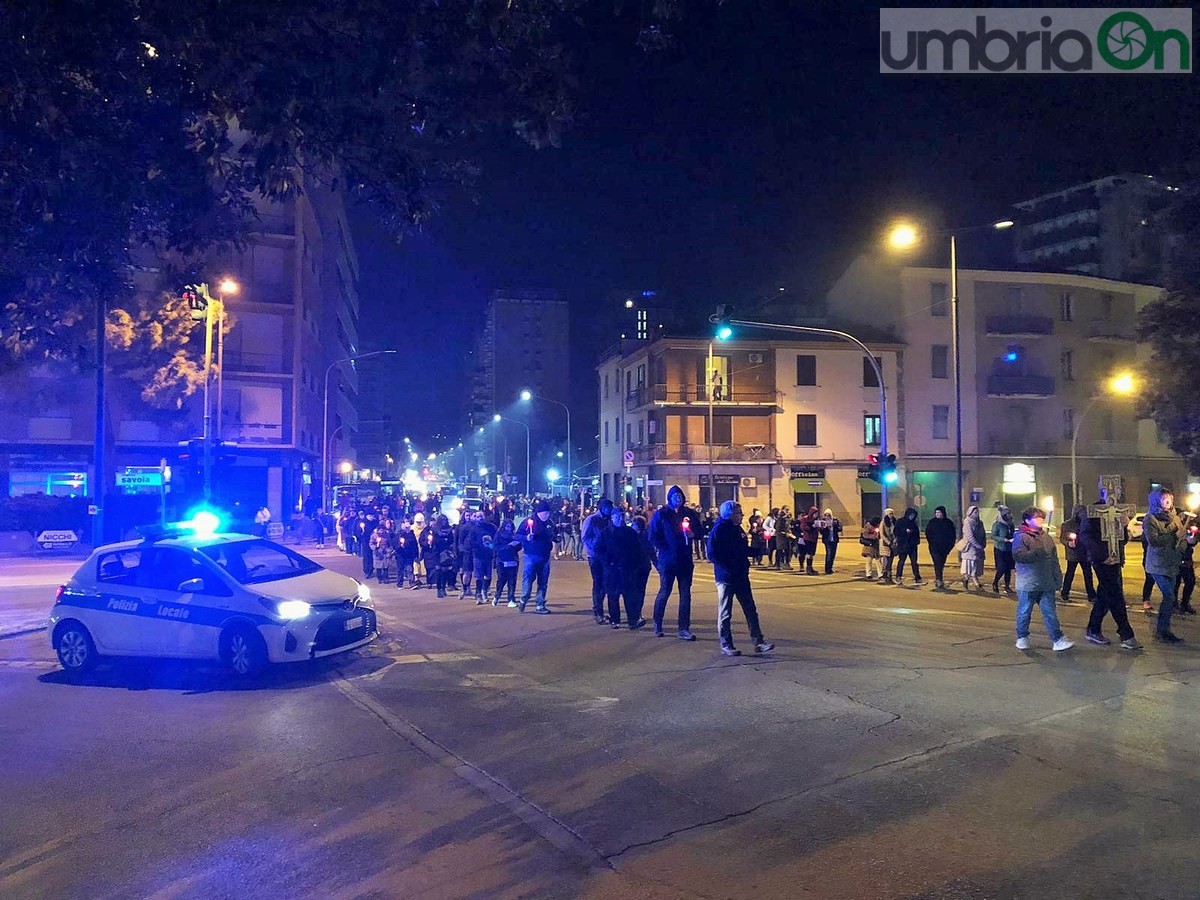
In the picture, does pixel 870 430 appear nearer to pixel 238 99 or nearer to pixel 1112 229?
pixel 1112 229

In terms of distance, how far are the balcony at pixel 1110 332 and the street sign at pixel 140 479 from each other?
49.7 metres

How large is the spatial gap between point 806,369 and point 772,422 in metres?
3.46

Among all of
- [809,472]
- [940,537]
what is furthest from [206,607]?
[809,472]

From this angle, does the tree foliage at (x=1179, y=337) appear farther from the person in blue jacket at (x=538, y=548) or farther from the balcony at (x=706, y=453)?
the person in blue jacket at (x=538, y=548)

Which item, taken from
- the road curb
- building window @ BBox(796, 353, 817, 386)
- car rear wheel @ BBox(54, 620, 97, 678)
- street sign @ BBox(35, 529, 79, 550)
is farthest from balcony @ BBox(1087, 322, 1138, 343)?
car rear wheel @ BBox(54, 620, 97, 678)

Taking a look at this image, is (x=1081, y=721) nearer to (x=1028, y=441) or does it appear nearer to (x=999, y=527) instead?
(x=999, y=527)

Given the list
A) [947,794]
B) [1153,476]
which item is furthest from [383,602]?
[1153,476]

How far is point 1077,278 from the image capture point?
48.2 meters

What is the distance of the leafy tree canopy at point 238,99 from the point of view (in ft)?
21.7

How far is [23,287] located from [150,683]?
4.36m

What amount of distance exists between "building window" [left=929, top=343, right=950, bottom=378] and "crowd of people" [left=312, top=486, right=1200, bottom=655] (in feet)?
93.3

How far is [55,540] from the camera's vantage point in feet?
97.8

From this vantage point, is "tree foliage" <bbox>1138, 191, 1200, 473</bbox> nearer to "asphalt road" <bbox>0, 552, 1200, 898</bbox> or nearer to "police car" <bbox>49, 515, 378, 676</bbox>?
"asphalt road" <bbox>0, 552, 1200, 898</bbox>

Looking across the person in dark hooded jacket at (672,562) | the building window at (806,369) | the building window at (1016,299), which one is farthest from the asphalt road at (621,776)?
the building window at (1016,299)
